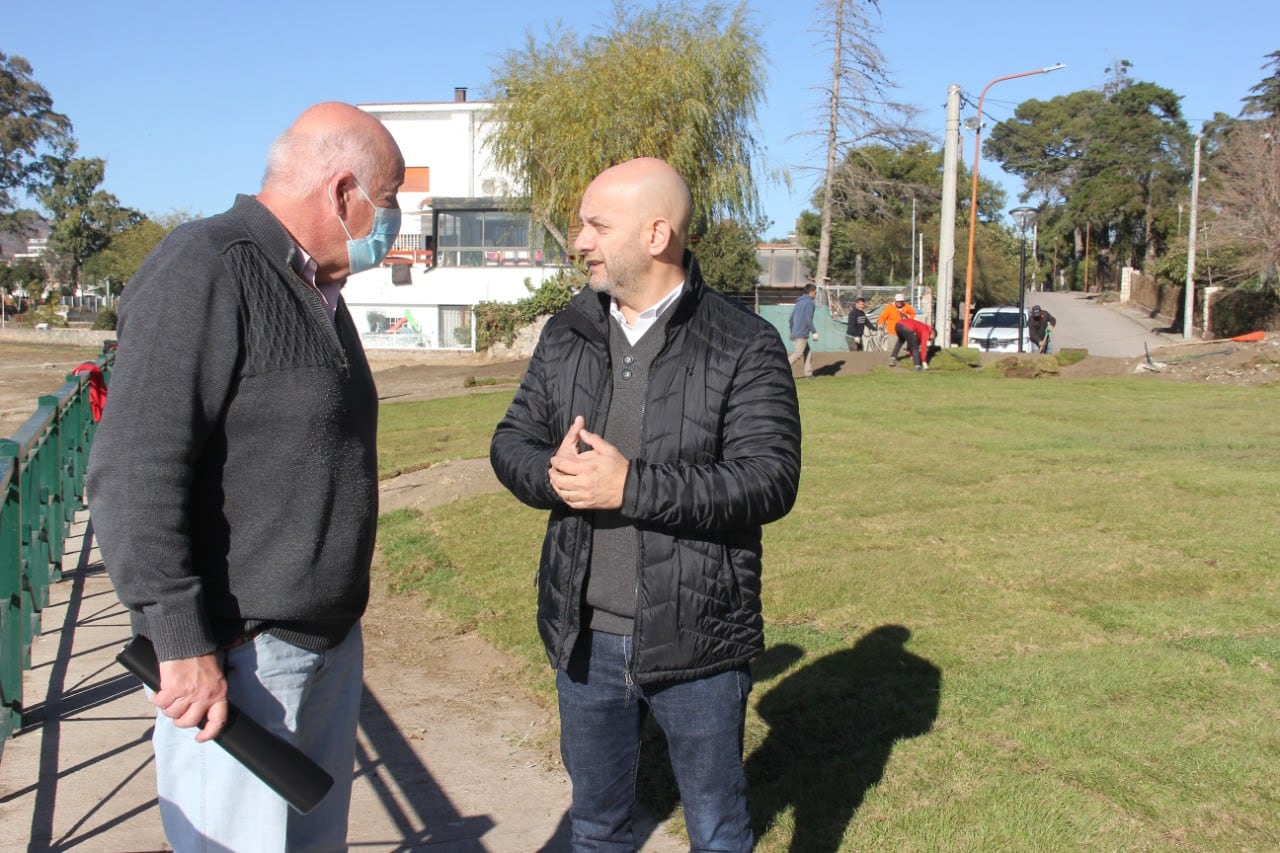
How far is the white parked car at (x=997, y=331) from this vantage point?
111 ft

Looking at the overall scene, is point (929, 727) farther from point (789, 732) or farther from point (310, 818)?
point (310, 818)

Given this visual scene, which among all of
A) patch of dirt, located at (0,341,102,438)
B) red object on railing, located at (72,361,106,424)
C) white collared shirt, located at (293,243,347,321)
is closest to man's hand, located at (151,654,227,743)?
white collared shirt, located at (293,243,347,321)

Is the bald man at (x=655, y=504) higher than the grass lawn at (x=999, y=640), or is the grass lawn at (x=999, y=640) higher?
the bald man at (x=655, y=504)

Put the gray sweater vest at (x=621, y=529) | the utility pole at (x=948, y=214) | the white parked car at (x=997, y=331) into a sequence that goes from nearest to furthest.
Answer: the gray sweater vest at (x=621, y=529)
the utility pole at (x=948, y=214)
the white parked car at (x=997, y=331)

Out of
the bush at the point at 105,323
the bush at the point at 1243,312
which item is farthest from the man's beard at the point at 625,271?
the bush at the point at 105,323

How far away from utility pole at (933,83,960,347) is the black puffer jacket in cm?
2147

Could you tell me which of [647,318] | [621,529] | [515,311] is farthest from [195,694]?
[515,311]

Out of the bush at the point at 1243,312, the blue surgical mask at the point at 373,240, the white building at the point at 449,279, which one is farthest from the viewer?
the bush at the point at 1243,312

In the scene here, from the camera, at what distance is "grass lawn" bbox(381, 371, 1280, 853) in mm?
3623

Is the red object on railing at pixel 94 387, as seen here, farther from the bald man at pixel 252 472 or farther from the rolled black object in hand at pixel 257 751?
the rolled black object in hand at pixel 257 751

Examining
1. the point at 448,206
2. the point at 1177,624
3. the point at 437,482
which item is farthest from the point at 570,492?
the point at 448,206

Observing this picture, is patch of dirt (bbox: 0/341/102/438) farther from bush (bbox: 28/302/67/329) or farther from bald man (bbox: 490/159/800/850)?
bald man (bbox: 490/159/800/850)

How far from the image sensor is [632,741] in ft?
9.61

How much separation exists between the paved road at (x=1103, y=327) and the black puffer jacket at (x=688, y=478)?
3275cm
